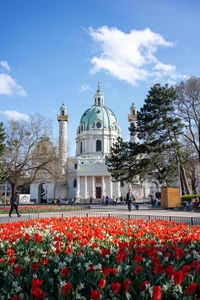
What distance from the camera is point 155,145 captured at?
2870 centimetres

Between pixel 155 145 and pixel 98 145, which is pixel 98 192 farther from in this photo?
pixel 155 145

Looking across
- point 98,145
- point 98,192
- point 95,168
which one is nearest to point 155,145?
point 95,168

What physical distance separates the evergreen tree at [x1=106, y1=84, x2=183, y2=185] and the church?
31.3 meters

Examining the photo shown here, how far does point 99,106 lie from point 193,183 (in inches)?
1478

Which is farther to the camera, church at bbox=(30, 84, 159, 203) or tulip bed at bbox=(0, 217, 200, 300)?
church at bbox=(30, 84, 159, 203)

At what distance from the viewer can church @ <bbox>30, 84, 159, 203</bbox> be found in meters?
63.5

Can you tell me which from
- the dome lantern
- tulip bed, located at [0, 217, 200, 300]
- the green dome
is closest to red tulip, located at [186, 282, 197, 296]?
tulip bed, located at [0, 217, 200, 300]

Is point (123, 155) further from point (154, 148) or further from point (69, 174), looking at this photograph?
point (69, 174)

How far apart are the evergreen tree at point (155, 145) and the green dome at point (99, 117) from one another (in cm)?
4053

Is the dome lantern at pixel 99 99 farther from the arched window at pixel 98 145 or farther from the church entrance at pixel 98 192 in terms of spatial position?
the church entrance at pixel 98 192

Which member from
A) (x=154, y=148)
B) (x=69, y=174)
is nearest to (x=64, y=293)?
(x=154, y=148)

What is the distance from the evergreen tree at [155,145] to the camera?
28812 mm

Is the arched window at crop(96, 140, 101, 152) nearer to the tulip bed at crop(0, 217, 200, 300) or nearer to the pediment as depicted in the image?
the pediment

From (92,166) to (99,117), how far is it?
15.6 meters
